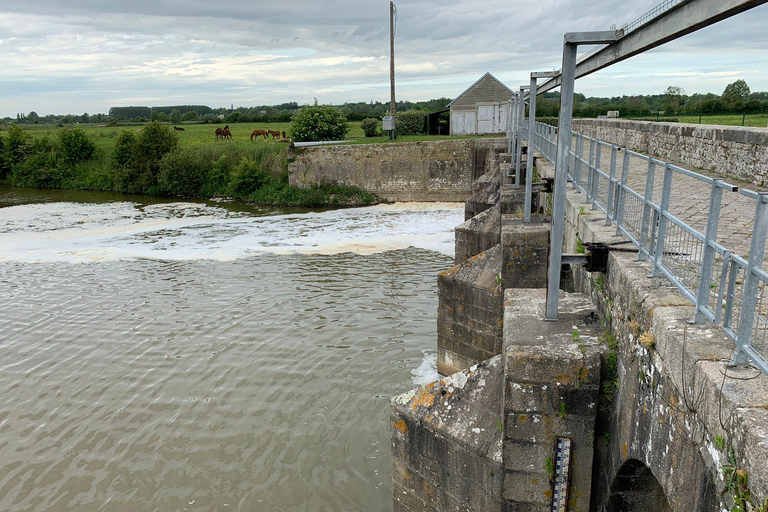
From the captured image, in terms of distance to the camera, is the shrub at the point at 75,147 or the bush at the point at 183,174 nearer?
the bush at the point at 183,174

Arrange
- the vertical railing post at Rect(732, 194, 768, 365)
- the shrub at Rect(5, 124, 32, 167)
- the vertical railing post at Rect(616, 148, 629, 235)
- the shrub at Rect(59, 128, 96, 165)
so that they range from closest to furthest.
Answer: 1. the vertical railing post at Rect(732, 194, 768, 365)
2. the vertical railing post at Rect(616, 148, 629, 235)
3. the shrub at Rect(59, 128, 96, 165)
4. the shrub at Rect(5, 124, 32, 167)

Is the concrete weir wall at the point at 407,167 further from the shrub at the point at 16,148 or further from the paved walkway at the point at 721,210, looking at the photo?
the shrub at the point at 16,148

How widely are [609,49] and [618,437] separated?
2594 millimetres

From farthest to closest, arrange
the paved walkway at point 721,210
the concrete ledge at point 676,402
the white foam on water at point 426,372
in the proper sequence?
the white foam on water at point 426,372 → the paved walkway at point 721,210 → the concrete ledge at point 676,402

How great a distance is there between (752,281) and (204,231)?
2061 cm

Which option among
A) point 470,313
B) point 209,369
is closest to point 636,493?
point 470,313

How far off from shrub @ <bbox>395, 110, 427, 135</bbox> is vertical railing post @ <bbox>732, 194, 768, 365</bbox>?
37.6 metres

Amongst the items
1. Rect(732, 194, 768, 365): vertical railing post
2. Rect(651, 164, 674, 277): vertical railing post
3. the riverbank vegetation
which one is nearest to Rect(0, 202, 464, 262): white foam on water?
the riverbank vegetation

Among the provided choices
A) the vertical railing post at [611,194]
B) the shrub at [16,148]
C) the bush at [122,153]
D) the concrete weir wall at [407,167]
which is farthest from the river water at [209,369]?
the shrub at [16,148]

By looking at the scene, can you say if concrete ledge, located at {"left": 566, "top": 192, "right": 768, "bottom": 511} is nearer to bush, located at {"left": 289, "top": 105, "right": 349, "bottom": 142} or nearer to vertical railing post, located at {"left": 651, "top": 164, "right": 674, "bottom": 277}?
vertical railing post, located at {"left": 651, "top": 164, "right": 674, "bottom": 277}

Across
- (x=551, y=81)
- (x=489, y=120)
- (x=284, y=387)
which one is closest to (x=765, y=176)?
(x=551, y=81)

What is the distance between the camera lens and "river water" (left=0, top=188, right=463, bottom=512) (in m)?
6.58

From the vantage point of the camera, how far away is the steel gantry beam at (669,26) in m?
2.29

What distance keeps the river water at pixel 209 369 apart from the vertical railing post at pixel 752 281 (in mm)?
4638
